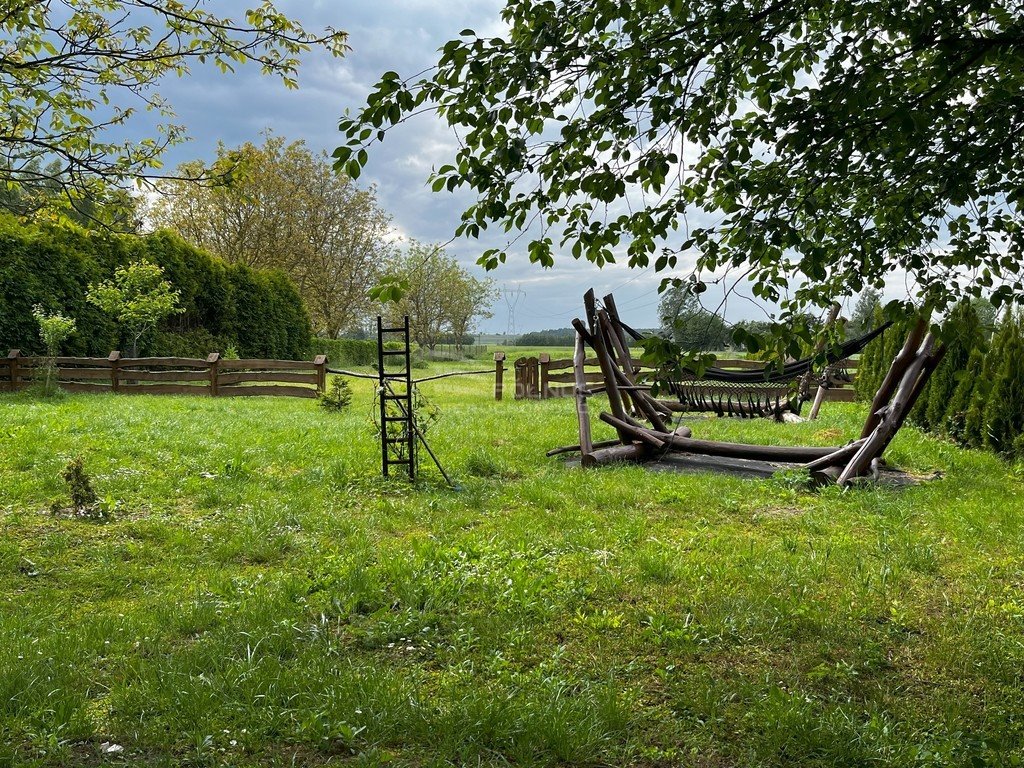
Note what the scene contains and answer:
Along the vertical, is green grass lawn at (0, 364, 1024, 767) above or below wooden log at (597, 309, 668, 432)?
below

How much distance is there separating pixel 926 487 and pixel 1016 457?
2167 mm

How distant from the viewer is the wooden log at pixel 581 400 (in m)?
8.01

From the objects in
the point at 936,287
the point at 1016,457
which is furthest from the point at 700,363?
the point at 1016,457

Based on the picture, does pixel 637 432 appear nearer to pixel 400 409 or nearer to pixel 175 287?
pixel 400 409

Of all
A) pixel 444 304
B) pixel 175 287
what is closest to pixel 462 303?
pixel 444 304

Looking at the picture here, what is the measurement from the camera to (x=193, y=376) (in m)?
17.0

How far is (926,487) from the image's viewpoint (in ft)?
21.6

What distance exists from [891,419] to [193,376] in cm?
1587

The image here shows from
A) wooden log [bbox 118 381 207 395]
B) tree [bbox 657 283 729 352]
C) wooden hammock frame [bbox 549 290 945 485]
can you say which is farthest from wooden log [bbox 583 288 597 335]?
wooden log [bbox 118 381 207 395]

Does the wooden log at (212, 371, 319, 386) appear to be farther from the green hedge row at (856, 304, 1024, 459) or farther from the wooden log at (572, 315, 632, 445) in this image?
the green hedge row at (856, 304, 1024, 459)

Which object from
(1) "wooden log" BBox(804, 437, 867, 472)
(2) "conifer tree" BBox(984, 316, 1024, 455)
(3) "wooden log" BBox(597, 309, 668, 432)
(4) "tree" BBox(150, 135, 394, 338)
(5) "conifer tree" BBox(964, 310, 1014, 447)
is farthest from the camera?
(4) "tree" BBox(150, 135, 394, 338)

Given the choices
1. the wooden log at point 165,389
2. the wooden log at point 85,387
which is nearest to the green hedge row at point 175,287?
the wooden log at point 85,387

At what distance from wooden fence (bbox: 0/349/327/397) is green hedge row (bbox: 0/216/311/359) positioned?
1561 millimetres

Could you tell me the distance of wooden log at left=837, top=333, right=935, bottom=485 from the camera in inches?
265
